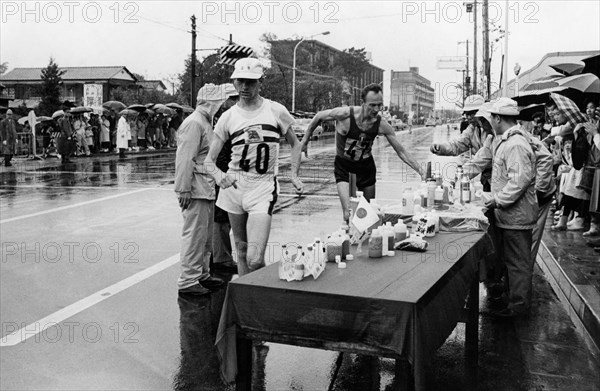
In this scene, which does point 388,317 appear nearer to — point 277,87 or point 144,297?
point 144,297

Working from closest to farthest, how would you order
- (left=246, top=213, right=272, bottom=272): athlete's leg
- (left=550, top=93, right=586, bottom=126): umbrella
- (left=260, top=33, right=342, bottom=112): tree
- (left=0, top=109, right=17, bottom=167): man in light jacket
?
(left=246, top=213, right=272, bottom=272): athlete's leg → (left=550, top=93, right=586, bottom=126): umbrella → (left=0, top=109, right=17, bottom=167): man in light jacket → (left=260, top=33, right=342, bottom=112): tree

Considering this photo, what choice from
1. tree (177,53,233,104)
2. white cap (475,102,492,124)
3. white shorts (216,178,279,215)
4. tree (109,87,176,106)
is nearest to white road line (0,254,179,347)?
white shorts (216,178,279,215)

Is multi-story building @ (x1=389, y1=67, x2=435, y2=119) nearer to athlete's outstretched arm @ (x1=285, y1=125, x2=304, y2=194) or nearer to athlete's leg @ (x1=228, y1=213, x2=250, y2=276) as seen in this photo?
athlete's outstretched arm @ (x1=285, y1=125, x2=304, y2=194)

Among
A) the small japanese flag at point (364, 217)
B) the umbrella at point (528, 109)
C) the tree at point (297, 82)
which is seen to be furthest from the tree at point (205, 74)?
the small japanese flag at point (364, 217)

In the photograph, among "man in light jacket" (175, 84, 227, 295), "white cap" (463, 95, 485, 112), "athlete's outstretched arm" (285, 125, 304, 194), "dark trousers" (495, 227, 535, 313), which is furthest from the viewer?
"white cap" (463, 95, 485, 112)

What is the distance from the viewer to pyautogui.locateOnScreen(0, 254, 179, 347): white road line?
6.01m

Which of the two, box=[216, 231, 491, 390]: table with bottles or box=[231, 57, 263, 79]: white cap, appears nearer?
box=[216, 231, 491, 390]: table with bottles

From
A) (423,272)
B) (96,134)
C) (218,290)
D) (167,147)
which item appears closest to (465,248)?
(423,272)

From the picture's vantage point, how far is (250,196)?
19.3 ft

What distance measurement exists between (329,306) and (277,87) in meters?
66.4

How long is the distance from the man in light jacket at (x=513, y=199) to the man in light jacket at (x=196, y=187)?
2.90 m

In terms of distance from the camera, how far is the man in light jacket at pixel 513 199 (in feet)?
21.3

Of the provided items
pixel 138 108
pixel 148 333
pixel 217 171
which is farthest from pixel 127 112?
pixel 217 171

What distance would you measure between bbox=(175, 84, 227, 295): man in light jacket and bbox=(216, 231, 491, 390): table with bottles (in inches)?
118
